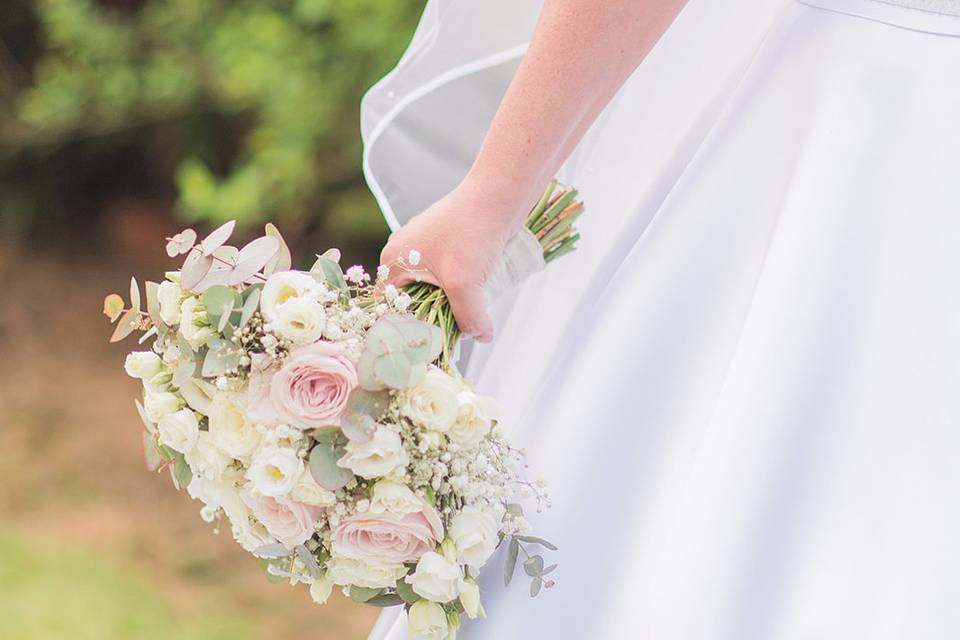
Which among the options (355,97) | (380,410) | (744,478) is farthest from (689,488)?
(355,97)

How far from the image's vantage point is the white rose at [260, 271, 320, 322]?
0.96 meters

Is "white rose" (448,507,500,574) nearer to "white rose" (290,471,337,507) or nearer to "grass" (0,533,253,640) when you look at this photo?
"white rose" (290,471,337,507)

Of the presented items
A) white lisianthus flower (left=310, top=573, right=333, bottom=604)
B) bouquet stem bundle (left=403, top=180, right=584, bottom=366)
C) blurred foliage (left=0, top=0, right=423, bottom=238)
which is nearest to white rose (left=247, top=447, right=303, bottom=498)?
white lisianthus flower (left=310, top=573, right=333, bottom=604)

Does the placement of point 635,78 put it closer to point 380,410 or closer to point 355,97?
point 380,410

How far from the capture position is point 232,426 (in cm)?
96

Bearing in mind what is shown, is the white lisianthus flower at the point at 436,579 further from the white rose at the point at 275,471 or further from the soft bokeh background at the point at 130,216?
the soft bokeh background at the point at 130,216

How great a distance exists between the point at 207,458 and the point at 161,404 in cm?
6

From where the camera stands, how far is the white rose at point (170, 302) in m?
1.01

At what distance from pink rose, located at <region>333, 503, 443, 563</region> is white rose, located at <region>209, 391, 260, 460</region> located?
0.10 m

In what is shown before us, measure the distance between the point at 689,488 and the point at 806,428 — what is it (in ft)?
0.36

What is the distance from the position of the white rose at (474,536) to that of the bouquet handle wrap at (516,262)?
0.25 metres

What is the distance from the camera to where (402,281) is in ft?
3.61

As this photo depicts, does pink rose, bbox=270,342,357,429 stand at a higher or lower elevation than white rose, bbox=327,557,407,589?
higher

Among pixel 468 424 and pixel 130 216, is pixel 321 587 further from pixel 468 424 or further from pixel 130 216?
pixel 130 216
